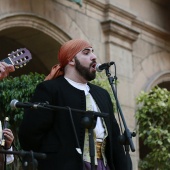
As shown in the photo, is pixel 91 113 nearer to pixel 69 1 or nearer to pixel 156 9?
pixel 69 1

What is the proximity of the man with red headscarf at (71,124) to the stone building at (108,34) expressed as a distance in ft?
14.5

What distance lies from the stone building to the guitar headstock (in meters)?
4.20

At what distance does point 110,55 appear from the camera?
11.3 meters

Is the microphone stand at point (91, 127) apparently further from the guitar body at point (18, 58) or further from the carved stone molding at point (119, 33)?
the carved stone molding at point (119, 33)

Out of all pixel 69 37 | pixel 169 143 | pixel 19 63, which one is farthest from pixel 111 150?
pixel 69 37

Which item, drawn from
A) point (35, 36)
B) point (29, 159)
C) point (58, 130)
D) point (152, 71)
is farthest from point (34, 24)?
point (29, 159)

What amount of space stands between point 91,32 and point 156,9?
2.55m

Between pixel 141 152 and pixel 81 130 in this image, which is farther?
pixel 141 152

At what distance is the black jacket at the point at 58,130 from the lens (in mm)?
4801

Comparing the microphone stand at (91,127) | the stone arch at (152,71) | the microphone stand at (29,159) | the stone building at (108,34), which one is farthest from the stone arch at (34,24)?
the microphone stand at (29,159)

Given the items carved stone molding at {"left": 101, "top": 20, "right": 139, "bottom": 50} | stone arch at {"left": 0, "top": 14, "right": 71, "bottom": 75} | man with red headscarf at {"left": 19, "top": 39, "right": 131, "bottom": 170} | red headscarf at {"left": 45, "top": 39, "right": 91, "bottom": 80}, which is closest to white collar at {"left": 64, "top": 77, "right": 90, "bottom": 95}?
man with red headscarf at {"left": 19, "top": 39, "right": 131, "bottom": 170}

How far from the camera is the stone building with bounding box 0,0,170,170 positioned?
10.1m

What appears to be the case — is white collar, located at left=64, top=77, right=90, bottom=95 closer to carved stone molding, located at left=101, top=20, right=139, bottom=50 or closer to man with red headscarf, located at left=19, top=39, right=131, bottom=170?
man with red headscarf, located at left=19, top=39, right=131, bottom=170

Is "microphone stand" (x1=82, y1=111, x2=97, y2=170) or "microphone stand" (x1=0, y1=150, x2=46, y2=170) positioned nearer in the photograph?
"microphone stand" (x1=0, y1=150, x2=46, y2=170)
